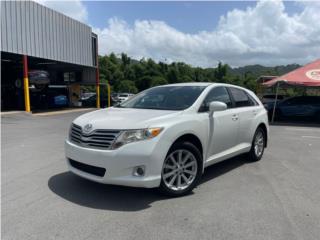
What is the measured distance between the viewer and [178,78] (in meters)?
53.1

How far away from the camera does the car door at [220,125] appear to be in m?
4.48

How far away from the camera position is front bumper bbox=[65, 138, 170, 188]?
347 centimetres

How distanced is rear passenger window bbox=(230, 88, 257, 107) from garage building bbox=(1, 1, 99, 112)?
46.1ft

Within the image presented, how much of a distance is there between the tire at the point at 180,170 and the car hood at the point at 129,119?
454mm

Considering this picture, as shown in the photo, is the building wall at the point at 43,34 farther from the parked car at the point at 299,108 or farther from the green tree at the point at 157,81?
the green tree at the point at 157,81

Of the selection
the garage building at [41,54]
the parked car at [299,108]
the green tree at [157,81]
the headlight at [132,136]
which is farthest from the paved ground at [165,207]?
the green tree at [157,81]

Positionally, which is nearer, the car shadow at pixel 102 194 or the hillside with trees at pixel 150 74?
the car shadow at pixel 102 194

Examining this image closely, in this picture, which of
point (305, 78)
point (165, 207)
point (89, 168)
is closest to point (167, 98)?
point (89, 168)

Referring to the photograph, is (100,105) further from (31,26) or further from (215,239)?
(215,239)

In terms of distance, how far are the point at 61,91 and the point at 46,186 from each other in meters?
24.3

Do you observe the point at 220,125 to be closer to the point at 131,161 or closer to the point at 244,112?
the point at 244,112

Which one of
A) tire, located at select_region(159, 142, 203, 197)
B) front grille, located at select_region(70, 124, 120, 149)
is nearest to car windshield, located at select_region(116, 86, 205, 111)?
tire, located at select_region(159, 142, 203, 197)

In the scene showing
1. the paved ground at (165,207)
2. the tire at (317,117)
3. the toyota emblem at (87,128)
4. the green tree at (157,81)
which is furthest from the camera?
the green tree at (157,81)

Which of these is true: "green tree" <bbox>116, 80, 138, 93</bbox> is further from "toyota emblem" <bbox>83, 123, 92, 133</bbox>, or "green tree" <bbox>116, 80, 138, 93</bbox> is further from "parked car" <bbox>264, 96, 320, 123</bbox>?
"toyota emblem" <bbox>83, 123, 92, 133</bbox>
